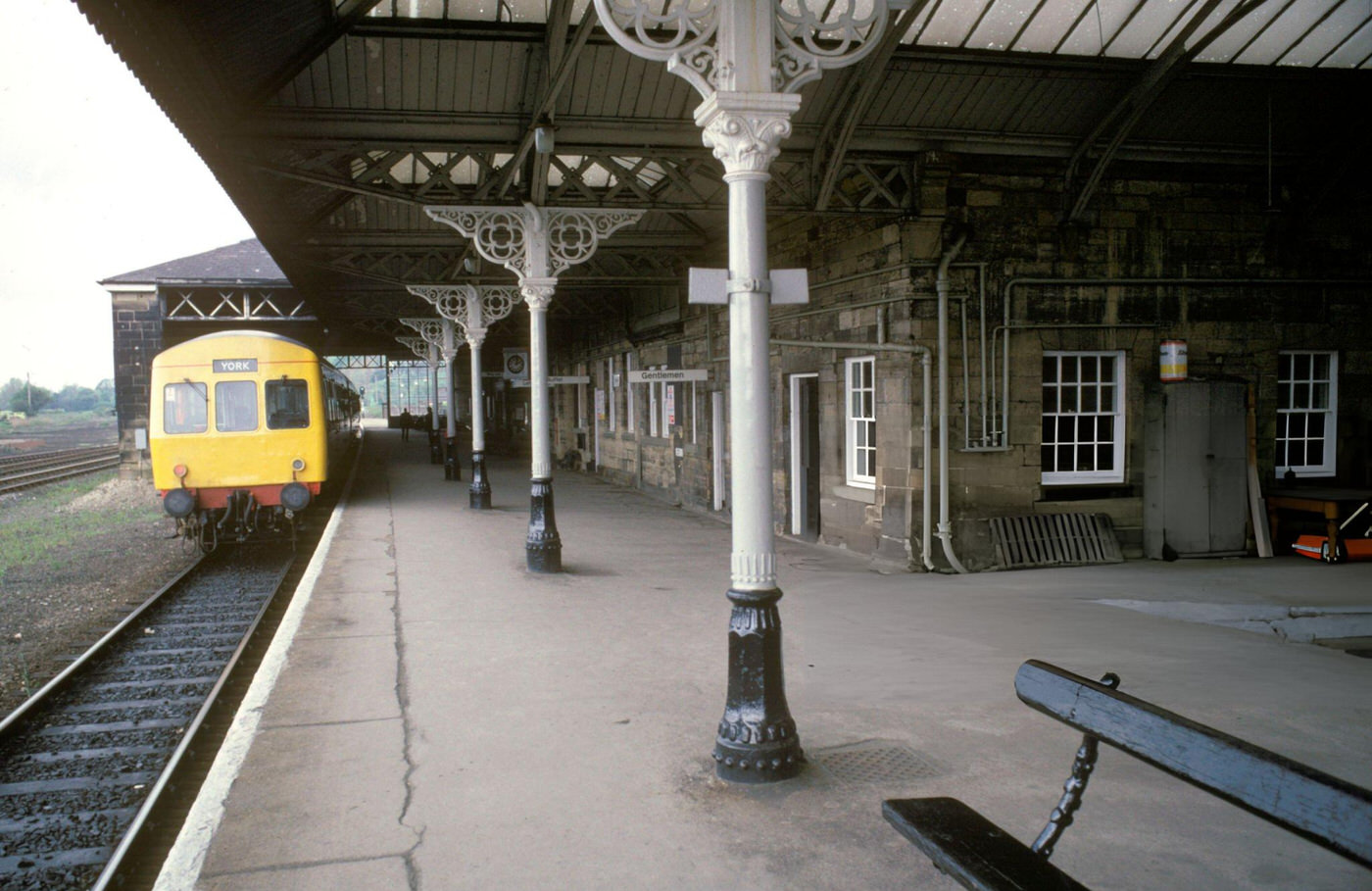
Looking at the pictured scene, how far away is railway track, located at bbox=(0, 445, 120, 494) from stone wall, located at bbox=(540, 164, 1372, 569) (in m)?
20.6

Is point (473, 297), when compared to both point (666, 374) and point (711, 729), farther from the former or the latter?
point (711, 729)

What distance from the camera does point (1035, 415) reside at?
1062 cm

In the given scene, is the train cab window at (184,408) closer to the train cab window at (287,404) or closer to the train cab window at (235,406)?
the train cab window at (235,406)

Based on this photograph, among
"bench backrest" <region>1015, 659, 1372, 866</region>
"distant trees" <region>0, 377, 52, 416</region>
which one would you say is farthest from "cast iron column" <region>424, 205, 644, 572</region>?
"distant trees" <region>0, 377, 52, 416</region>

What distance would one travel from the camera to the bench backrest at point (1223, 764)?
208 cm

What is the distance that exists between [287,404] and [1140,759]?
13.5 meters

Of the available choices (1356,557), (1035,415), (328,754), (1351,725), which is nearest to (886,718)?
(1351,725)

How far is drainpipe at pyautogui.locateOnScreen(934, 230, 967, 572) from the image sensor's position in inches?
402

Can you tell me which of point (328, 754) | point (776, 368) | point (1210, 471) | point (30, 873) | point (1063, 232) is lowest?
point (30, 873)

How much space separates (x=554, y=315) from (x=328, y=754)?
2156cm

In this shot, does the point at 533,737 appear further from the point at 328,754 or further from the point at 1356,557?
the point at 1356,557

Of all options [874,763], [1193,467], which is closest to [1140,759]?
[874,763]

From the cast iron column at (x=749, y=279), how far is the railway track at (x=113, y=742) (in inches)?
122

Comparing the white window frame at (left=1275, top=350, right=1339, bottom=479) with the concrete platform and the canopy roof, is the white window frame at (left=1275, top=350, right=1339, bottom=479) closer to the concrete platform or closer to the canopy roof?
the concrete platform
